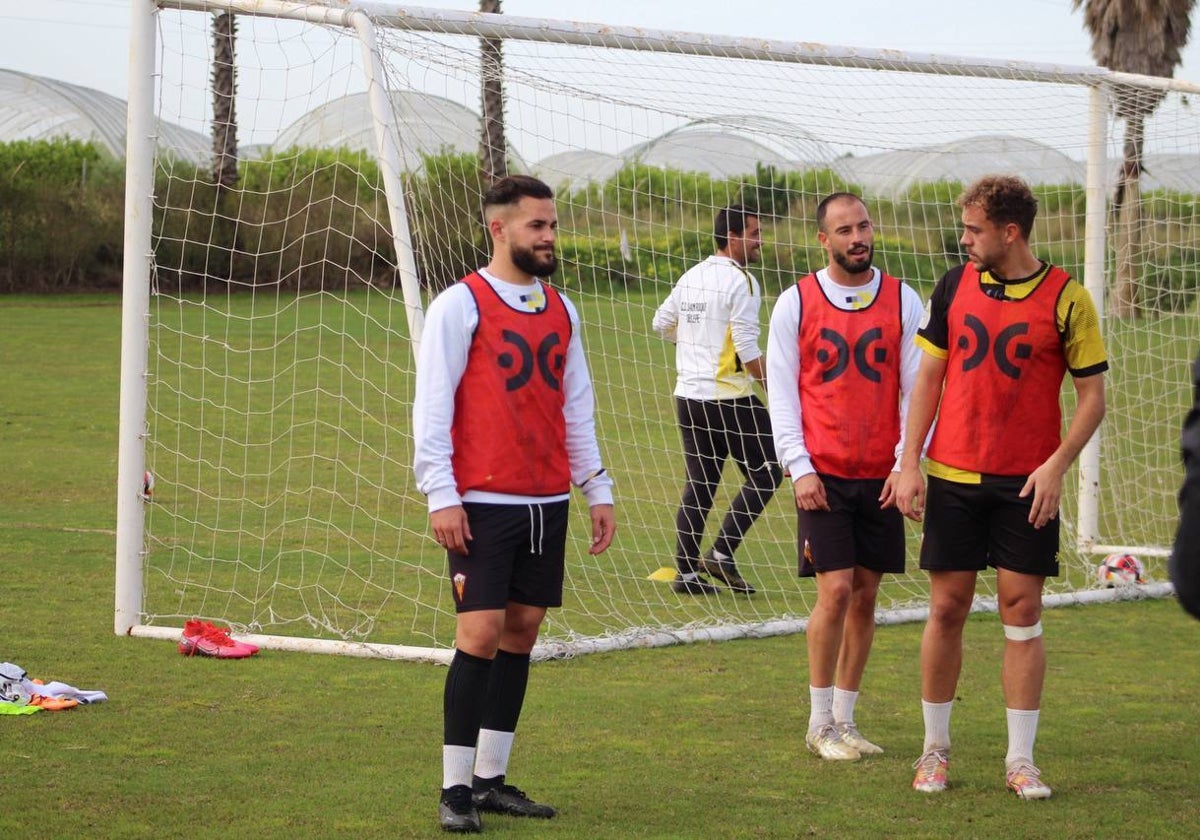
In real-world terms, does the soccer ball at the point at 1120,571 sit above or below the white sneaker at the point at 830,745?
above

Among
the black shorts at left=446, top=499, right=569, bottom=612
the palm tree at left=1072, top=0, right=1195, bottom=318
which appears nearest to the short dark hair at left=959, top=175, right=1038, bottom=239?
the black shorts at left=446, top=499, right=569, bottom=612

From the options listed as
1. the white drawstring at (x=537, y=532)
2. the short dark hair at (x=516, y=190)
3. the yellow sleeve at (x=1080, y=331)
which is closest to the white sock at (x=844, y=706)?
the yellow sleeve at (x=1080, y=331)

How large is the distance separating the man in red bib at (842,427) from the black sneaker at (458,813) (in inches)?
61.3

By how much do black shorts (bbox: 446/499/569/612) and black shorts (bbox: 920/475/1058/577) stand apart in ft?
4.22

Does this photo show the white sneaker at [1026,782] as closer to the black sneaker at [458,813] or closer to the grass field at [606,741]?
the grass field at [606,741]

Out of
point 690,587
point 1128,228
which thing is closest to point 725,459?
point 690,587

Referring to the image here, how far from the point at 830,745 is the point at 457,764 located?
163 cm

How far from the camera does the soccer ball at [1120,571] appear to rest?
895cm

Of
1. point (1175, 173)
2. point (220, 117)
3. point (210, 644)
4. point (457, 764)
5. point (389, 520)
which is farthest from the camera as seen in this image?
point (1175, 173)

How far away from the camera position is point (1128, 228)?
10.6 m

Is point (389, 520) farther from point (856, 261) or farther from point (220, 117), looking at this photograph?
point (856, 261)

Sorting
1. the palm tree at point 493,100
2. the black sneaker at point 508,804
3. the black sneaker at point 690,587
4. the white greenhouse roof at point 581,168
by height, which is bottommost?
the black sneaker at point 508,804

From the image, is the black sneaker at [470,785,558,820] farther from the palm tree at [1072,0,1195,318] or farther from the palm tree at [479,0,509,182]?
the palm tree at [1072,0,1195,318]

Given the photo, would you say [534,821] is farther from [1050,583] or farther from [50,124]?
[50,124]
